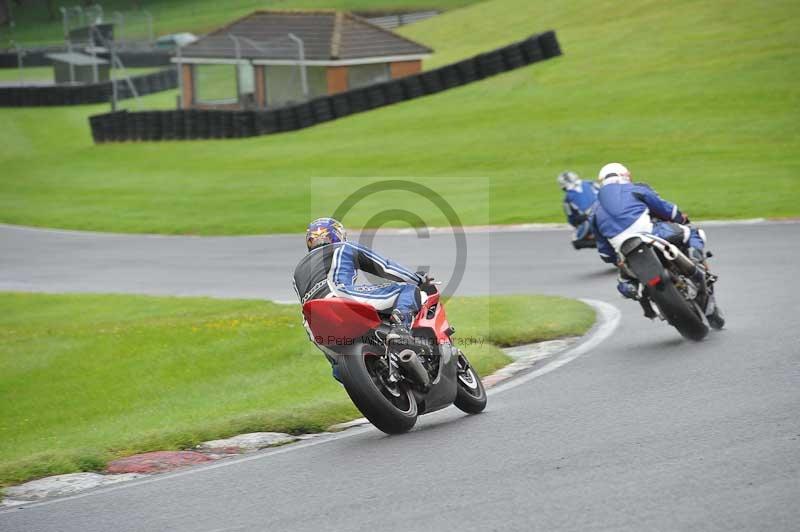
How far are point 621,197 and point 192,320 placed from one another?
6.94 m

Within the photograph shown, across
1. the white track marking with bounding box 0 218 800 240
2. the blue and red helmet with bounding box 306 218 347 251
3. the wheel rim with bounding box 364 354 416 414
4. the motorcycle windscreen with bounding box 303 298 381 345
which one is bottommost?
the white track marking with bounding box 0 218 800 240

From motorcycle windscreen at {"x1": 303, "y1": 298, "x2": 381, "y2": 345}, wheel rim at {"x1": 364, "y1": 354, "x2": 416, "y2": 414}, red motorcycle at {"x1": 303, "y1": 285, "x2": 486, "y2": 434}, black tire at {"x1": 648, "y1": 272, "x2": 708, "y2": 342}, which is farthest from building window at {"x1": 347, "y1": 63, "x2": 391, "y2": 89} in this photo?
motorcycle windscreen at {"x1": 303, "y1": 298, "x2": 381, "y2": 345}

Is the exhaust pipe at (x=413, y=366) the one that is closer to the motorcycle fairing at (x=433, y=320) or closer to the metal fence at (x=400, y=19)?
the motorcycle fairing at (x=433, y=320)

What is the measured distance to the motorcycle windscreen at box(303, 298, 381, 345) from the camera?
25.4ft

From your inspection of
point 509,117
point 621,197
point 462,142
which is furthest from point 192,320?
point 509,117

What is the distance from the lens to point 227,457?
8.29 meters

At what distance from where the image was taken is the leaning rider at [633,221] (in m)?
11.0

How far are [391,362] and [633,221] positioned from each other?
3801mm

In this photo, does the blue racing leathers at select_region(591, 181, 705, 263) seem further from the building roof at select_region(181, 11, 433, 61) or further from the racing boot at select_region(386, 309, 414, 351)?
the building roof at select_region(181, 11, 433, 61)

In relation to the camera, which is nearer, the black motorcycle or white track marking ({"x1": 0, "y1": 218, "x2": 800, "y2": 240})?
the black motorcycle

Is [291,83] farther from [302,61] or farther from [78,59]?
[78,59]

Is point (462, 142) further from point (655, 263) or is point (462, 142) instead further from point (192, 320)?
point (655, 263)

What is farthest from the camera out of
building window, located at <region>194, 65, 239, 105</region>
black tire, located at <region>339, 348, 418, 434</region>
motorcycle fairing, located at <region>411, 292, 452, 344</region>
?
building window, located at <region>194, 65, 239, 105</region>

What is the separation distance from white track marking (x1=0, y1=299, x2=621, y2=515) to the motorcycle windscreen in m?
0.94
